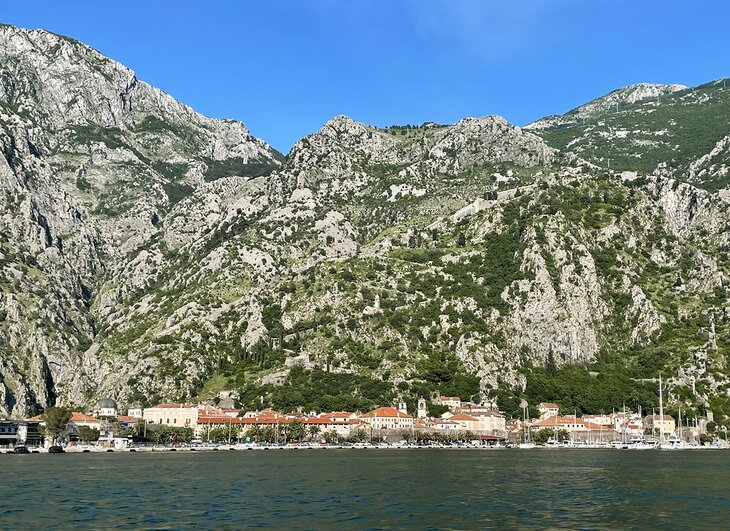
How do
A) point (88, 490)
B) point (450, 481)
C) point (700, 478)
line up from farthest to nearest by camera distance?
point (700, 478) < point (450, 481) < point (88, 490)

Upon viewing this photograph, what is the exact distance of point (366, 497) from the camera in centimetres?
8012

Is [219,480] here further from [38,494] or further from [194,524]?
[194,524]

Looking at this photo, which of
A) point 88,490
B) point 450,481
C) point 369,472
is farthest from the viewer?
point 369,472

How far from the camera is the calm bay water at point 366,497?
63.3 meters

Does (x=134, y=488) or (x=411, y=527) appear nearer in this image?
(x=411, y=527)

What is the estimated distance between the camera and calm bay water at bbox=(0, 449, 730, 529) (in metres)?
63.3

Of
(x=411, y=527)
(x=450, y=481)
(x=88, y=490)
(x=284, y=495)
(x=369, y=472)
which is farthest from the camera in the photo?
(x=369, y=472)

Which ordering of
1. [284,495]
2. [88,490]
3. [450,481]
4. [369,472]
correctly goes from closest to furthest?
[284,495]
[88,490]
[450,481]
[369,472]

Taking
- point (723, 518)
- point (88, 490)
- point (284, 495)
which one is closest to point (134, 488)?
point (88, 490)

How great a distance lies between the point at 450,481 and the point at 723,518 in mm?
38950

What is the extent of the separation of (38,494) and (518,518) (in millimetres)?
51010

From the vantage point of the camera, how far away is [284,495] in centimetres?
8225

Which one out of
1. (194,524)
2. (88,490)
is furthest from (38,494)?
(194,524)

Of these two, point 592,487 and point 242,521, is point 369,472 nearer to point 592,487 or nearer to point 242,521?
point 592,487
